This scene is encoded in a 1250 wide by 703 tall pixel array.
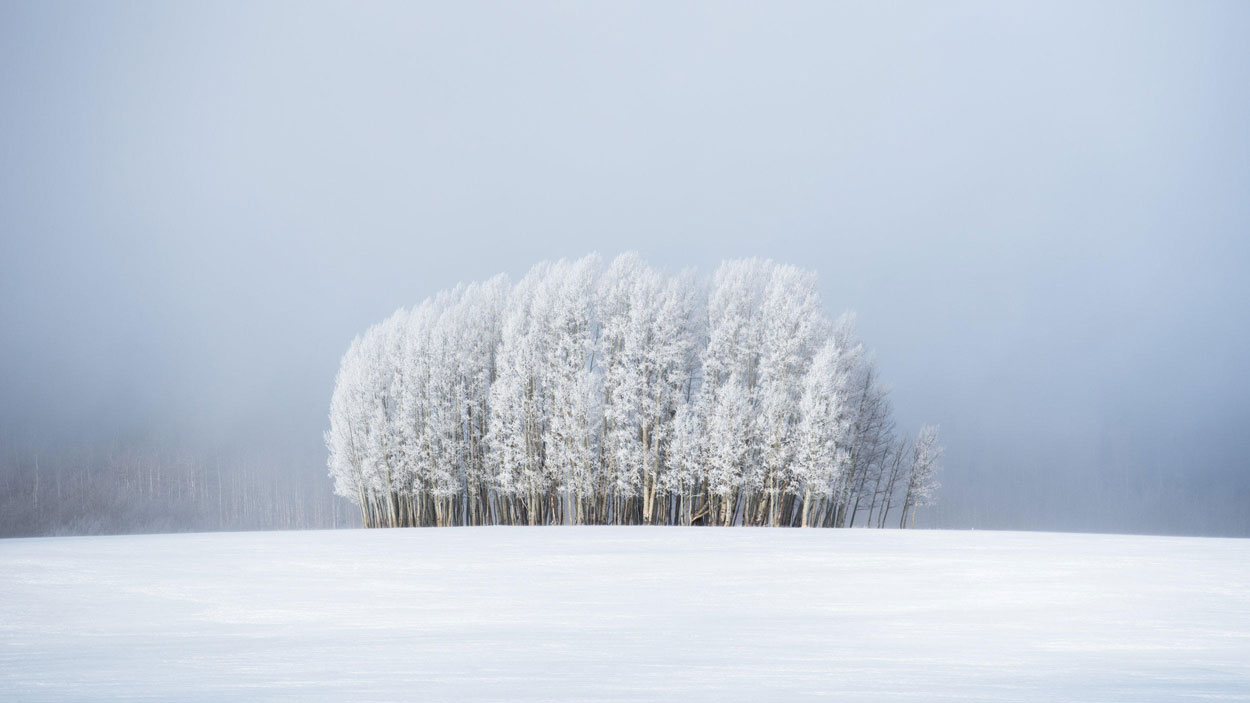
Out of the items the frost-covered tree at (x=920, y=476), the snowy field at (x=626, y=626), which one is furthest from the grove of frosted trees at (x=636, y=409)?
the snowy field at (x=626, y=626)

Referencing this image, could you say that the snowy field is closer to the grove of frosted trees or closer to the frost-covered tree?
the grove of frosted trees

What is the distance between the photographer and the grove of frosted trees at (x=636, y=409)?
46156 mm

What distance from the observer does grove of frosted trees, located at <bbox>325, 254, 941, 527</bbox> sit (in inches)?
1817

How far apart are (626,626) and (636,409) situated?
3643 cm

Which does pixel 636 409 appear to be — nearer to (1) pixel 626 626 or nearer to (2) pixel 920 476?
(2) pixel 920 476

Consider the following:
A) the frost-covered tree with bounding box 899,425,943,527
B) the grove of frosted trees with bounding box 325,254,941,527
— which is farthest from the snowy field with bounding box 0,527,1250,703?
the frost-covered tree with bounding box 899,425,943,527

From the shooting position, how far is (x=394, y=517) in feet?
183

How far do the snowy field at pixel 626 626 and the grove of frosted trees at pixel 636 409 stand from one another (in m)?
23.9

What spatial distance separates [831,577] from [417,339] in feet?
132

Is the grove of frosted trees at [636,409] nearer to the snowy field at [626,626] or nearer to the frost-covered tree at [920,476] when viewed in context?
the frost-covered tree at [920,476]

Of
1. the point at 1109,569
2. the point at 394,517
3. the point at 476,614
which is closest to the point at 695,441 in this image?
the point at 394,517

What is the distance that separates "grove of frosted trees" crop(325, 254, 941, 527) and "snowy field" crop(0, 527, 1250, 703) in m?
23.9

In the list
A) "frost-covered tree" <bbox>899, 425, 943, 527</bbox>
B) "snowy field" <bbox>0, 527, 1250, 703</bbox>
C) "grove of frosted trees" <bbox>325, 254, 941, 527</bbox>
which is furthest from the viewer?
"frost-covered tree" <bbox>899, 425, 943, 527</bbox>

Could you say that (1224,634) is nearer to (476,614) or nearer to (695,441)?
(476,614)
